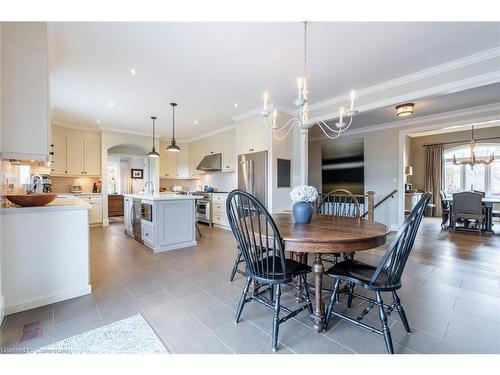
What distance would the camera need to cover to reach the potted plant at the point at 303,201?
1958mm

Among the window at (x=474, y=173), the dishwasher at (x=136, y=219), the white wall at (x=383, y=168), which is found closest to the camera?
the dishwasher at (x=136, y=219)

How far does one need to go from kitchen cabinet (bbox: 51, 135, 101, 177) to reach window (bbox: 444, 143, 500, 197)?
35.9 ft

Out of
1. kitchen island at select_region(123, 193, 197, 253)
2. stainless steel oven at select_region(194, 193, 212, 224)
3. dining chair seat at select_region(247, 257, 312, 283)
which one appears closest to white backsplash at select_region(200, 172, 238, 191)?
stainless steel oven at select_region(194, 193, 212, 224)

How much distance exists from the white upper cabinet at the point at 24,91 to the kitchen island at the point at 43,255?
1.77 ft

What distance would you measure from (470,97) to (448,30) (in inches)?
103

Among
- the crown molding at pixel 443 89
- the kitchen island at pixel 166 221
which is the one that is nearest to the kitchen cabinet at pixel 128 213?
the kitchen island at pixel 166 221

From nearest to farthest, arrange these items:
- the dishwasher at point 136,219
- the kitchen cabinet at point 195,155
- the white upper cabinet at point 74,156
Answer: the dishwasher at point 136,219, the white upper cabinet at point 74,156, the kitchen cabinet at point 195,155

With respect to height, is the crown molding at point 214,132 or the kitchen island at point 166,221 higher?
the crown molding at point 214,132

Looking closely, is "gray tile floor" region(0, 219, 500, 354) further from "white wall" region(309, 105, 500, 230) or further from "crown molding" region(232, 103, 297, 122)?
"crown molding" region(232, 103, 297, 122)

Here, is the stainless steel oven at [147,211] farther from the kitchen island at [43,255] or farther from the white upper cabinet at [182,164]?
the white upper cabinet at [182,164]

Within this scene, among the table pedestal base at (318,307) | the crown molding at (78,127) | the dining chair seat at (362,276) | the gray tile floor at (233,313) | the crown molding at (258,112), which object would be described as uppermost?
the crown molding at (258,112)

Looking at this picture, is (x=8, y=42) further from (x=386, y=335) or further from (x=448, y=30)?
(x=448, y=30)
